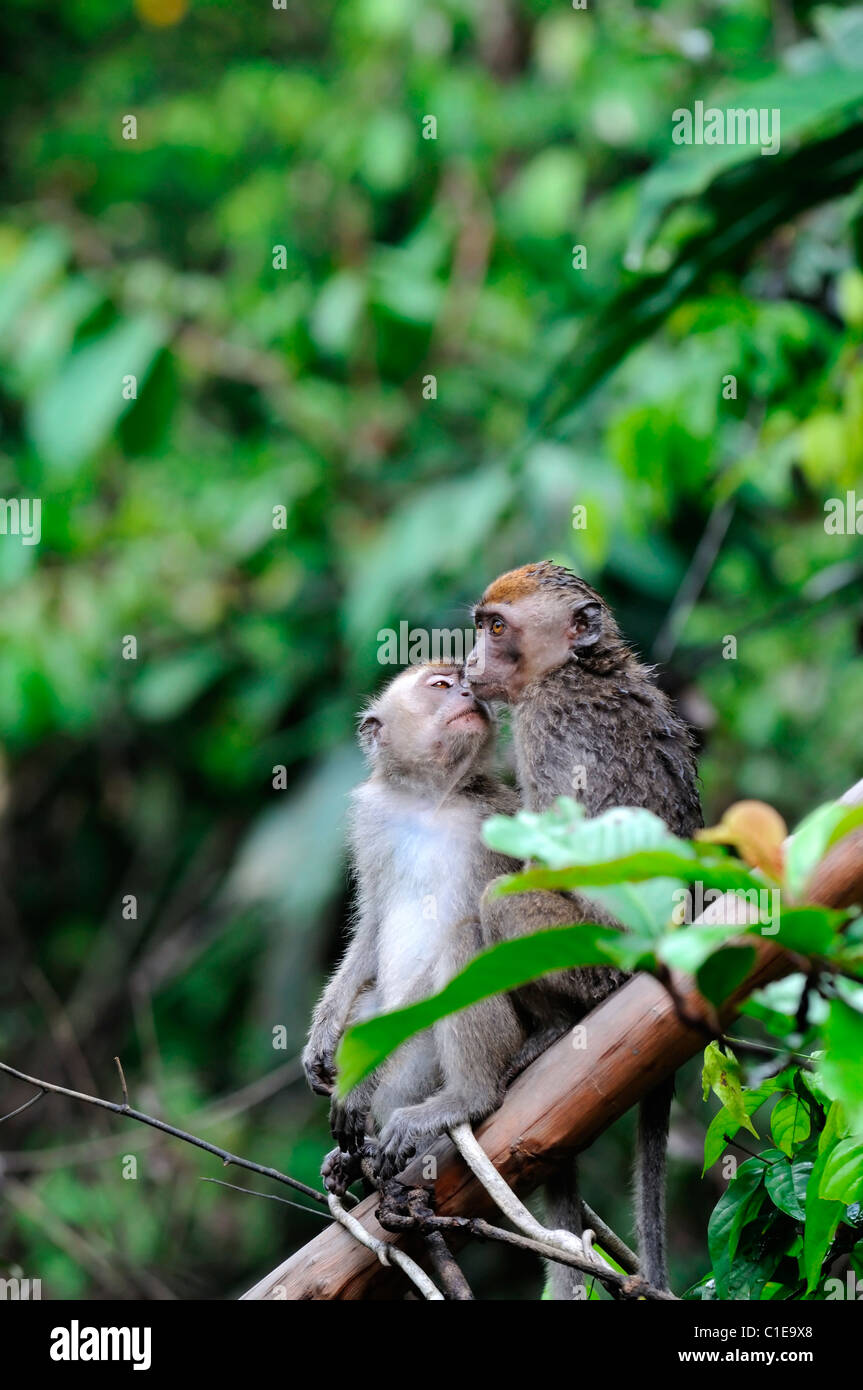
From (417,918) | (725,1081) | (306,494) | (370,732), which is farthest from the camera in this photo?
(306,494)

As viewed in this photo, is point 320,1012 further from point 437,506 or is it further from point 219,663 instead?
point 219,663

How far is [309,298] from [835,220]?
90.9 inches

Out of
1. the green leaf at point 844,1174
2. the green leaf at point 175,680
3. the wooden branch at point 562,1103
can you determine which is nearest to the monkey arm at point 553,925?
the wooden branch at point 562,1103

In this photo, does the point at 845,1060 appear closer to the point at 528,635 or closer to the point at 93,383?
the point at 528,635

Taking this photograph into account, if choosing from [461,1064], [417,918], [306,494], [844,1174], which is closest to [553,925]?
[461,1064]

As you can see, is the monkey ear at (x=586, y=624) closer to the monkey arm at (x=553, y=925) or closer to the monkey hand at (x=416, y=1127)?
the monkey arm at (x=553, y=925)

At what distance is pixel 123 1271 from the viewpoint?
4.29 m

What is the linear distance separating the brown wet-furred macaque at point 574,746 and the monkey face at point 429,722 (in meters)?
0.06

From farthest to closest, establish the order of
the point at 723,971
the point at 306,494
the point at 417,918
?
the point at 306,494
the point at 417,918
the point at 723,971

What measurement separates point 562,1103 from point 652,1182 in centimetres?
42

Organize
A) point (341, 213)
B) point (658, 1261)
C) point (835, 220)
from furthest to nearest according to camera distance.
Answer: point (341, 213), point (835, 220), point (658, 1261)

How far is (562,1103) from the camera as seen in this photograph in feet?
5.81

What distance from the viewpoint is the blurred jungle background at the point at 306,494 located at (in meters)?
4.29
